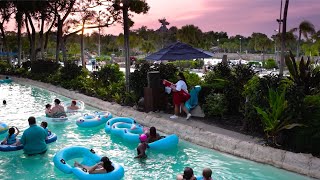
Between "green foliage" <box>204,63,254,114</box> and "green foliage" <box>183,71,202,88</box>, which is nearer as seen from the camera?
"green foliage" <box>204,63,254,114</box>

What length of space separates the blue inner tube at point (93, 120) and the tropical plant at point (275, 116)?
6.58m

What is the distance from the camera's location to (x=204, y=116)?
13180 millimetres

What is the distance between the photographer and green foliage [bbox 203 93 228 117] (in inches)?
494

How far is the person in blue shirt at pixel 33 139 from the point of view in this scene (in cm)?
995

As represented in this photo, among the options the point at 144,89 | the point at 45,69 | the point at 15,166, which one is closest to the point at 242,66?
the point at 144,89

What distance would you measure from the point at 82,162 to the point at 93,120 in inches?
171

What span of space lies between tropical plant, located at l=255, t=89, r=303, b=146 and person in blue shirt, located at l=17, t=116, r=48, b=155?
6153 mm

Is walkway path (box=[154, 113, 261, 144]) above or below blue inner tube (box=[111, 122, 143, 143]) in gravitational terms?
above

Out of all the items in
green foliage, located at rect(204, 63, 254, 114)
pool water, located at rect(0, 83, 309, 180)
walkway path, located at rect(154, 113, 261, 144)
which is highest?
green foliage, located at rect(204, 63, 254, 114)

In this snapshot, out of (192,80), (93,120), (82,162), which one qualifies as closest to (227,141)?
(82,162)

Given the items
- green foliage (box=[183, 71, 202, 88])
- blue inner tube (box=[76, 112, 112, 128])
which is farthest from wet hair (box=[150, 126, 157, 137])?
green foliage (box=[183, 71, 202, 88])

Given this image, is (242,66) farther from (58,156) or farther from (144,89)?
(58,156)

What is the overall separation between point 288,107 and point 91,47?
348ft

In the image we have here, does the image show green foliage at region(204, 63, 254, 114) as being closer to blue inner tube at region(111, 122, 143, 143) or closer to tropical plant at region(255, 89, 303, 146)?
tropical plant at region(255, 89, 303, 146)
